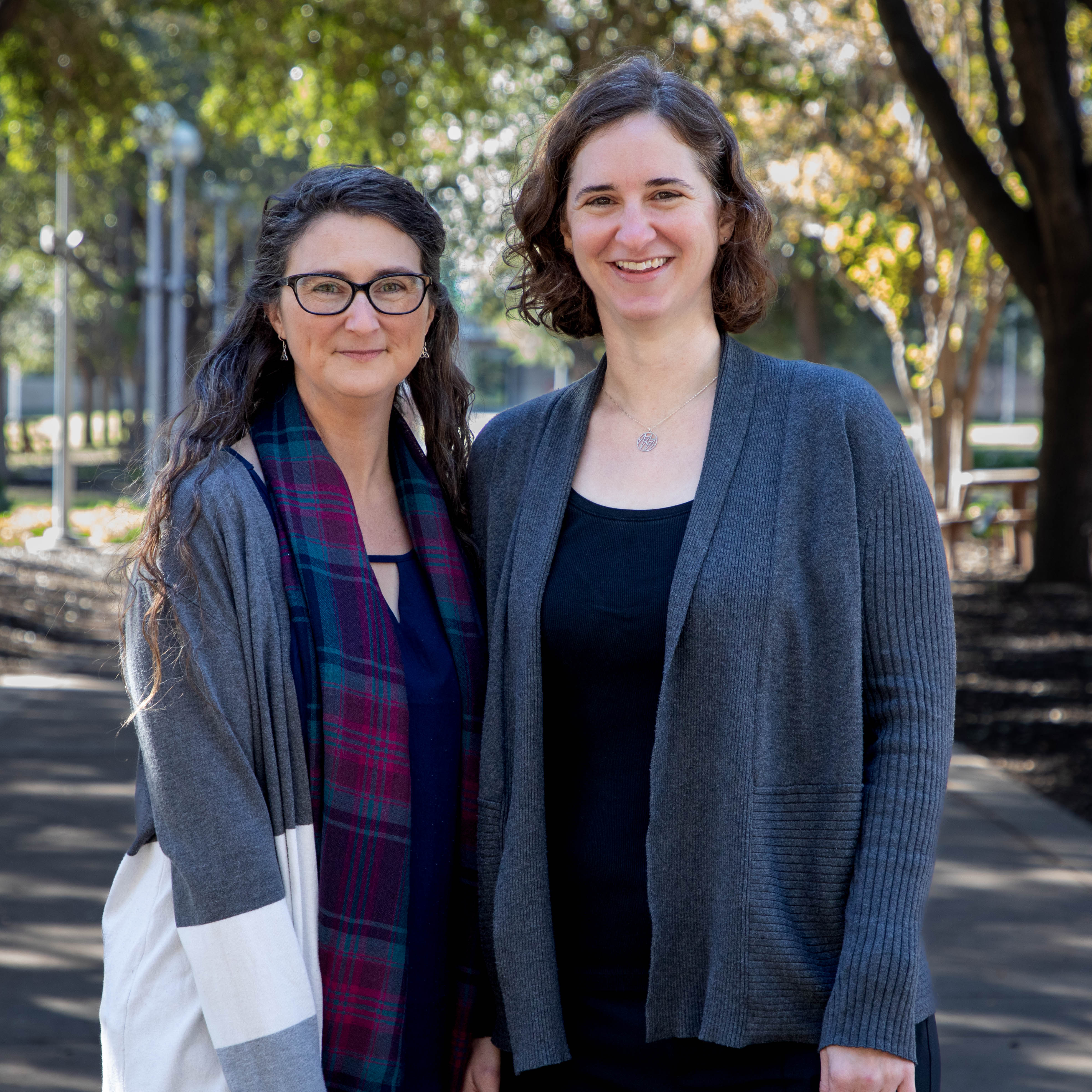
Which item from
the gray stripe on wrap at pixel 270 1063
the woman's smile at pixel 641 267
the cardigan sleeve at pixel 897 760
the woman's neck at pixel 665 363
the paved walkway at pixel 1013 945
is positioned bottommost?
the paved walkway at pixel 1013 945

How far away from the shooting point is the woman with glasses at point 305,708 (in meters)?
1.96

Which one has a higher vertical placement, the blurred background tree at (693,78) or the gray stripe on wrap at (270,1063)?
the blurred background tree at (693,78)

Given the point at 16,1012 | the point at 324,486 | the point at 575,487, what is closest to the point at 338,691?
the point at 324,486

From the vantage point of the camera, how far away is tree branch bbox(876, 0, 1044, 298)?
10.1 metres

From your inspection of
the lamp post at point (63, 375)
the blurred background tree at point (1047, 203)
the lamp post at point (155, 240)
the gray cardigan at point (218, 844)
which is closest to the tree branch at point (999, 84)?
the blurred background tree at point (1047, 203)

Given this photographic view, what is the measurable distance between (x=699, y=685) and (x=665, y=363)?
1.99 feet

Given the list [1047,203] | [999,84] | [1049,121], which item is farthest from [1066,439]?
[999,84]

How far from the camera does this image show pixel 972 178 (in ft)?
35.2

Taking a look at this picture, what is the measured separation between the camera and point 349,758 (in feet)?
6.83

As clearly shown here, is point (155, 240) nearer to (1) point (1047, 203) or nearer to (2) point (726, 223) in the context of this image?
(1) point (1047, 203)

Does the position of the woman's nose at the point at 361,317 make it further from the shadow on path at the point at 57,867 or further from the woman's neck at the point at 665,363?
the shadow on path at the point at 57,867

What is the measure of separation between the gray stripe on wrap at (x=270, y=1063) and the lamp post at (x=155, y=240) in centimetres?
1396

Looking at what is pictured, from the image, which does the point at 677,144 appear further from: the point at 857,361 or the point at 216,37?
the point at 857,361

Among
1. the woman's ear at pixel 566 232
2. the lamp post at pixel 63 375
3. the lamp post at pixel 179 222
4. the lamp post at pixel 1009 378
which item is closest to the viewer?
the woman's ear at pixel 566 232
